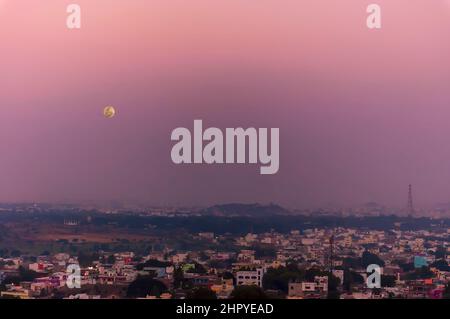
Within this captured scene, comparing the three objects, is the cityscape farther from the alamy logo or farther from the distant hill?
the alamy logo

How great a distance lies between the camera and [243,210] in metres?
7.79

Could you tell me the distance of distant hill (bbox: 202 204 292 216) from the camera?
774 centimetres

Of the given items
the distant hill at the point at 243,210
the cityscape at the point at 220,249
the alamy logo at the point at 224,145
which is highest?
the alamy logo at the point at 224,145

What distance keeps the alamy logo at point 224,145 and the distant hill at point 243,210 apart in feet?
1.01

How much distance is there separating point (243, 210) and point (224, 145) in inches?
21.9

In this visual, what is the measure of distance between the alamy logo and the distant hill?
0.31m

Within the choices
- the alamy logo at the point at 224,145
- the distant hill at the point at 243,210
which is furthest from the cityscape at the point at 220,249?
the alamy logo at the point at 224,145

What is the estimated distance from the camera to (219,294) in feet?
23.1

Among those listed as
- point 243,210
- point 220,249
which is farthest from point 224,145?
point 220,249

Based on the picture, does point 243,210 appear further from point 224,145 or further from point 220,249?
point 224,145

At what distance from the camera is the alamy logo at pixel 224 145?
755cm

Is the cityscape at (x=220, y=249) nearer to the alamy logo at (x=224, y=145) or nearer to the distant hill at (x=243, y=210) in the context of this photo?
the distant hill at (x=243, y=210)
